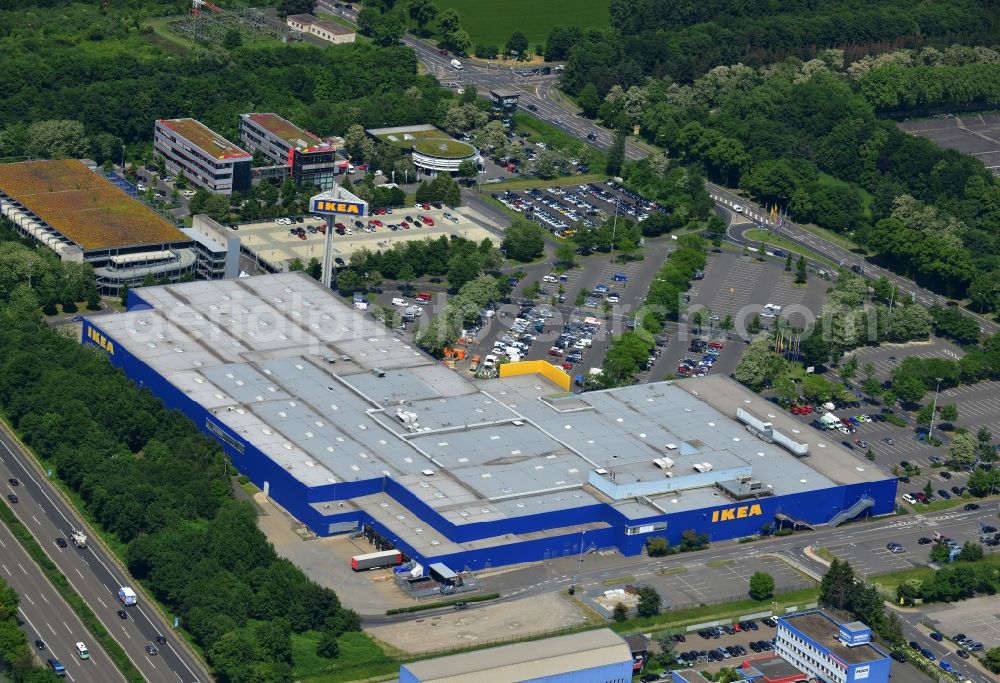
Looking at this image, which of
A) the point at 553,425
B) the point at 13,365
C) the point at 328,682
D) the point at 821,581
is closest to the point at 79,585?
the point at 328,682

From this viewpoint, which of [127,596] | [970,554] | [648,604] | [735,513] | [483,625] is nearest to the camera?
[127,596]

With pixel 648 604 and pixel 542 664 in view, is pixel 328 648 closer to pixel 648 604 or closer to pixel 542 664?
pixel 542 664

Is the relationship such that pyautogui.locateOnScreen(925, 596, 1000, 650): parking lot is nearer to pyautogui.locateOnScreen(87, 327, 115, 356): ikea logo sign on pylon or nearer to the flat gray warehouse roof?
the flat gray warehouse roof

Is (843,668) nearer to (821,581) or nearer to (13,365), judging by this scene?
(821,581)

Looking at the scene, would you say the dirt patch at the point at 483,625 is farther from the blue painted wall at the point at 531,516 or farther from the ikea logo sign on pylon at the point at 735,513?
the ikea logo sign on pylon at the point at 735,513

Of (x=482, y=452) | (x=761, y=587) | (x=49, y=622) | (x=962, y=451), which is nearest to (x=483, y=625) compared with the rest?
(x=761, y=587)

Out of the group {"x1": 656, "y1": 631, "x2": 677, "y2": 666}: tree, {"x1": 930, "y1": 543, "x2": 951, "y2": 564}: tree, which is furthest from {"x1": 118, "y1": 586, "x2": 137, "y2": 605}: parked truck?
{"x1": 930, "y1": 543, "x2": 951, "y2": 564}: tree
